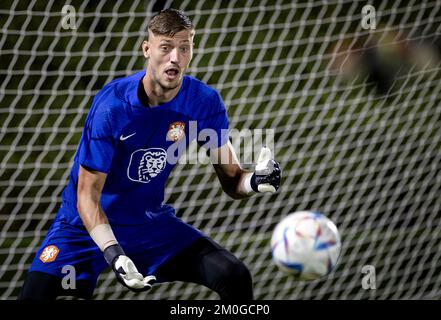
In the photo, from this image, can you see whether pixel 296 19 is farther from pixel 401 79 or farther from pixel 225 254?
pixel 225 254

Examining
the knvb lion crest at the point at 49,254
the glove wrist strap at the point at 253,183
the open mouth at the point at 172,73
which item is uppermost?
the open mouth at the point at 172,73

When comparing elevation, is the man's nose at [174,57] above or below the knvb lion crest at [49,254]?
above

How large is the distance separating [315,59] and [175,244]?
7.62 ft

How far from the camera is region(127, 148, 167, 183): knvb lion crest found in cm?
358

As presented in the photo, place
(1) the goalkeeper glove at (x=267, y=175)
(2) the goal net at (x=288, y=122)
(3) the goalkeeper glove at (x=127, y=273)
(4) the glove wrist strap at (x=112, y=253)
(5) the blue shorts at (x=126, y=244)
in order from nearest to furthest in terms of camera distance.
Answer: (3) the goalkeeper glove at (x=127, y=273) < (4) the glove wrist strap at (x=112, y=253) < (1) the goalkeeper glove at (x=267, y=175) < (5) the blue shorts at (x=126, y=244) < (2) the goal net at (x=288, y=122)

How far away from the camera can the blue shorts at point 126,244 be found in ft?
11.6

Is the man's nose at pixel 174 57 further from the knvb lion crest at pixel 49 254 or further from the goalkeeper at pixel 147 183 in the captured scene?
the knvb lion crest at pixel 49 254

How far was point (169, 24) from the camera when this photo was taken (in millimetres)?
3520

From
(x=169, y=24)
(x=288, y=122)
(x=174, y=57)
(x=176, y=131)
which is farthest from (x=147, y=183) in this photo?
(x=288, y=122)

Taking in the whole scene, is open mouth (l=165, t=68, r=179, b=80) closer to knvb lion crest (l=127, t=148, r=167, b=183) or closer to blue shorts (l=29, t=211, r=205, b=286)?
knvb lion crest (l=127, t=148, r=167, b=183)

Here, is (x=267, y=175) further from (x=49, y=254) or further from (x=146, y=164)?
(x=49, y=254)

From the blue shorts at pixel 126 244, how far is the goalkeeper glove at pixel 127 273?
28cm

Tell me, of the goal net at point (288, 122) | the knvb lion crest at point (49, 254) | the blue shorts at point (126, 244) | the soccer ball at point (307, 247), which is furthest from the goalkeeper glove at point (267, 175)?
the goal net at point (288, 122)
